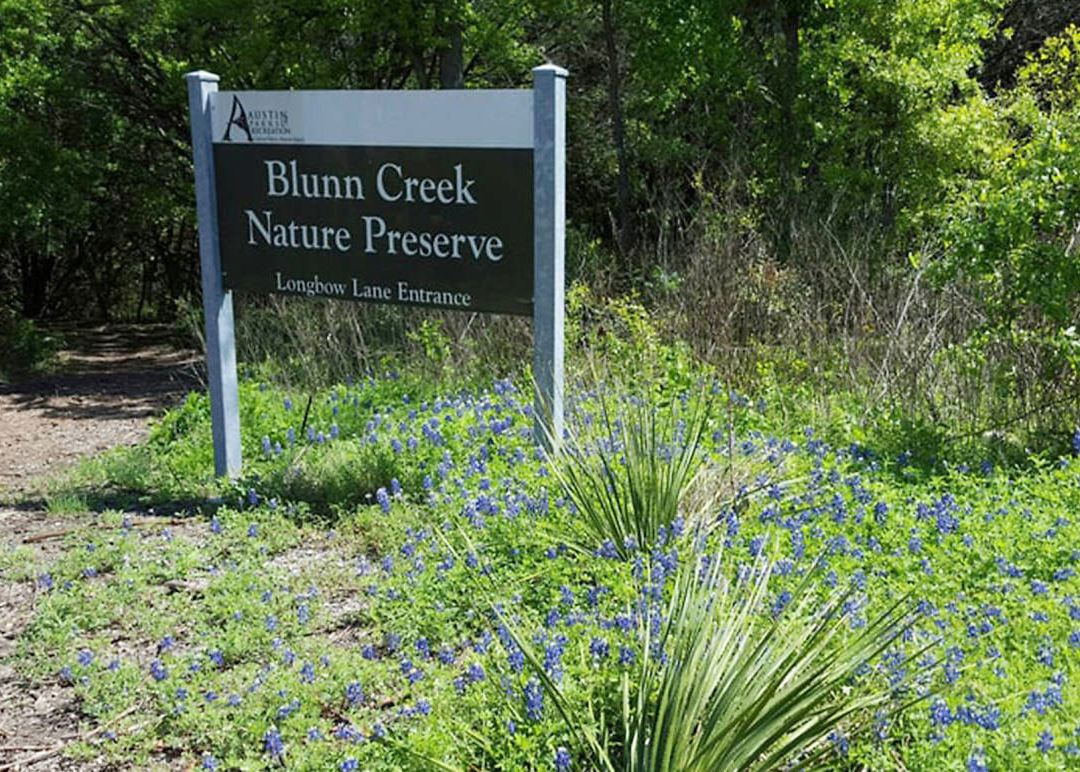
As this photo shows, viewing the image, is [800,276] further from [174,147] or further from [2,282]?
[2,282]

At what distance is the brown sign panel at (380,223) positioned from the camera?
516cm

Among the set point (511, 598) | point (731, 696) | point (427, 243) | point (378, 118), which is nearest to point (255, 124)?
point (378, 118)

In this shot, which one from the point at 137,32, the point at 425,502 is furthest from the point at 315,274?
the point at 137,32

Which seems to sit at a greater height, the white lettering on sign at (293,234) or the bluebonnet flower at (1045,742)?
the white lettering on sign at (293,234)

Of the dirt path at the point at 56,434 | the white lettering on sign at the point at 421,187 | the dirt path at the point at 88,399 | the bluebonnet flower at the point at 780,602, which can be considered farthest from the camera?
the dirt path at the point at 88,399

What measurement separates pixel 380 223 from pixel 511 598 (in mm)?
2417

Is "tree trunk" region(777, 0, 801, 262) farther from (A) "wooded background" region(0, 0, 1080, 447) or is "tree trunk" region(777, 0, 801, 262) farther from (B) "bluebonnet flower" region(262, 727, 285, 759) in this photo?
(B) "bluebonnet flower" region(262, 727, 285, 759)

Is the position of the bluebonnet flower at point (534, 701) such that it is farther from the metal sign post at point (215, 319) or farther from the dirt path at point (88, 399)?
the dirt path at point (88, 399)

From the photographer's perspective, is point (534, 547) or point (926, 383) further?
point (926, 383)

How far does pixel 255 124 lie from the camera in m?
5.76

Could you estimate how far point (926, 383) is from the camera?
632cm

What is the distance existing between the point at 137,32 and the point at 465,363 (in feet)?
26.8

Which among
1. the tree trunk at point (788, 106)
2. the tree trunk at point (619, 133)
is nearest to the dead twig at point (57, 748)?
the tree trunk at point (788, 106)

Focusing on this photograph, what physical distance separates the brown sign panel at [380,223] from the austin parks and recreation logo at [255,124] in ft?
0.19
